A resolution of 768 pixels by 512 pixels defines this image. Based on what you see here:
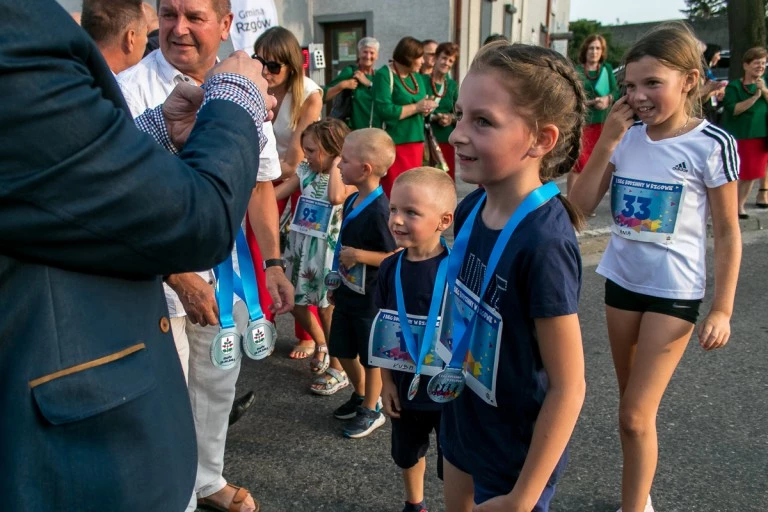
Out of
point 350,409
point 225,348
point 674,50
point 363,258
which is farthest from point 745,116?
point 225,348

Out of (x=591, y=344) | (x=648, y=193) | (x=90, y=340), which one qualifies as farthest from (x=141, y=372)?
(x=591, y=344)

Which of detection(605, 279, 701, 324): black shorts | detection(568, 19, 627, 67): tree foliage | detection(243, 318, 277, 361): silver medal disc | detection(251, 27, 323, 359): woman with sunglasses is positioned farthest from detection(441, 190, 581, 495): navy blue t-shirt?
detection(568, 19, 627, 67): tree foliage

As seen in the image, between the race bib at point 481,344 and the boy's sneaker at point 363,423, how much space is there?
1.56 m

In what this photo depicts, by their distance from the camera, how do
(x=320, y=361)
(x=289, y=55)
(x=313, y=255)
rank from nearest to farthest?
(x=313, y=255)
(x=320, y=361)
(x=289, y=55)

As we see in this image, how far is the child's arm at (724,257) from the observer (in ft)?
7.41

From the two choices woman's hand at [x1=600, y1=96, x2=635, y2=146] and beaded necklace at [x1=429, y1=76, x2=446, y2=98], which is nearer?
woman's hand at [x1=600, y1=96, x2=635, y2=146]

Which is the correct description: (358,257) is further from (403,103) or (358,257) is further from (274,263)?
(403,103)

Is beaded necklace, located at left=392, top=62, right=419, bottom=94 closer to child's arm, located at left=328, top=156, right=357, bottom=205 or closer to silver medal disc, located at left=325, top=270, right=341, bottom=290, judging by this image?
child's arm, located at left=328, top=156, right=357, bottom=205

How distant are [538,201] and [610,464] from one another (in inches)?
73.2

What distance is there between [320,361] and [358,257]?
106cm

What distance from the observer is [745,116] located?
7.77 m

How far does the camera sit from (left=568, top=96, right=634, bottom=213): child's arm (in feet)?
7.74

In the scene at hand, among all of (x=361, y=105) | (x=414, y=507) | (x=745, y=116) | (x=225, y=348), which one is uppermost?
(x=361, y=105)

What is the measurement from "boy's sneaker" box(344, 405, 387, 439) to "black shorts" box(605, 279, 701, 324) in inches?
53.7
